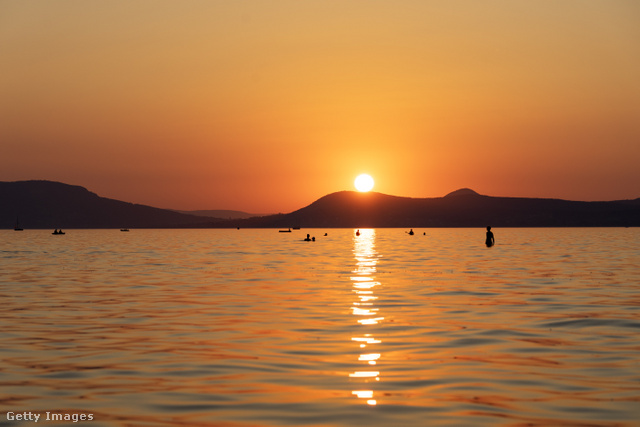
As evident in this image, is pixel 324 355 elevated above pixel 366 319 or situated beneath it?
situated beneath

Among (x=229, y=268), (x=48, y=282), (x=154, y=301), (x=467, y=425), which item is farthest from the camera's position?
(x=229, y=268)

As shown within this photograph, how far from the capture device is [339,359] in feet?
54.7

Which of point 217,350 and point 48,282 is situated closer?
point 217,350

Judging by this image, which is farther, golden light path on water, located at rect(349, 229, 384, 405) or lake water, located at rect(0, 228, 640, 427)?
golden light path on water, located at rect(349, 229, 384, 405)

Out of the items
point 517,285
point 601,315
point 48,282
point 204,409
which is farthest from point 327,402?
point 48,282

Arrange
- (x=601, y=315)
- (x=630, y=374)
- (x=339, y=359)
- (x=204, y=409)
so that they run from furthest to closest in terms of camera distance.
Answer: (x=601, y=315) < (x=339, y=359) < (x=630, y=374) < (x=204, y=409)

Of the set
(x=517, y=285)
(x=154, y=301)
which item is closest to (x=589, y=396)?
(x=154, y=301)

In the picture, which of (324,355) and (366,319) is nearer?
(324,355)

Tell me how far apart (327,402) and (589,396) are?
14.8ft

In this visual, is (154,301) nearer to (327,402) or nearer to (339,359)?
(339,359)

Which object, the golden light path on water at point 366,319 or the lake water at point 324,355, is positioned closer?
the lake water at point 324,355

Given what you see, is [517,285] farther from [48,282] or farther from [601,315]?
[48,282]

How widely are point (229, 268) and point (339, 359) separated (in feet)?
116

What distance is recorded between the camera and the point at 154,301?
2925cm
